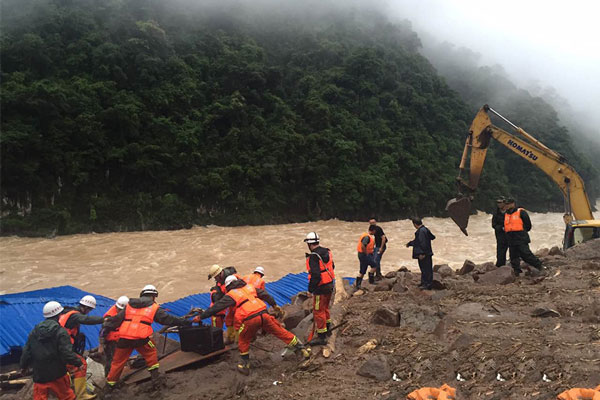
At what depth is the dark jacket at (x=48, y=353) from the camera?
175 inches

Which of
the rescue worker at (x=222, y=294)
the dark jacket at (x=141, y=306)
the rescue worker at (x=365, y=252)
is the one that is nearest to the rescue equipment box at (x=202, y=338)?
the rescue worker at (x=222, y=294)

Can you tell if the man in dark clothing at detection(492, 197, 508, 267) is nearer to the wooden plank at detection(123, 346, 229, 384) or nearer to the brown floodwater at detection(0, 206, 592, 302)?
the wooden plank at detection(123, 346, 229, 384)

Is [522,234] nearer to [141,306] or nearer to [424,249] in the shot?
[424,249]

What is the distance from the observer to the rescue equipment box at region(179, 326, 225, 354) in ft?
19.1

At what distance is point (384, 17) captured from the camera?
5991cm

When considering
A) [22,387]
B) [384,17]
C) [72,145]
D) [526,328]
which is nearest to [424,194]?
[72,145]

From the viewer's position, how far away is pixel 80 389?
4938mm

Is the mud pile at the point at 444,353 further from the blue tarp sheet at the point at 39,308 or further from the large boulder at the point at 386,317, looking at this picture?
the blue tarp sheet at the point at 39,308

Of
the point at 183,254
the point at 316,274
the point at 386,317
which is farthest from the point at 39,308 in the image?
the point at 183,254

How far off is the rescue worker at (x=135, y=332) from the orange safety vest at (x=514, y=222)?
7.00m

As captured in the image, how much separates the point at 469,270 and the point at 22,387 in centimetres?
982

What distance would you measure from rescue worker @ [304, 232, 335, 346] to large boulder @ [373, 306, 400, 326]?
3.22ft

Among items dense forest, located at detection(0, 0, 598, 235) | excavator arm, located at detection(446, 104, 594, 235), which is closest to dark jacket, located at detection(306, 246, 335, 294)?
excavator arm, located at detection(446, 104, 594, 235)

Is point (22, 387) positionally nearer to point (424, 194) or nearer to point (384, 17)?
point (424, 194)
